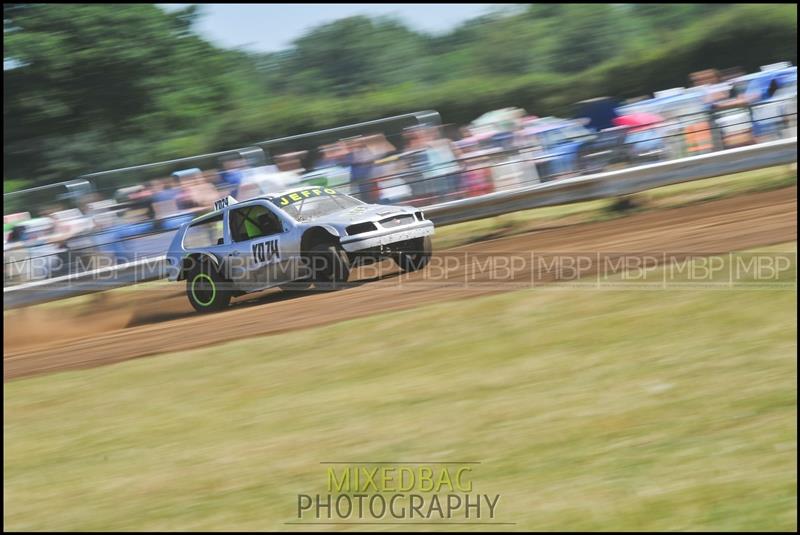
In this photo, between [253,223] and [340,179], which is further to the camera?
[340,179]

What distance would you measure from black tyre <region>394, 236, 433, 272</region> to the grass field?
5.25 ft

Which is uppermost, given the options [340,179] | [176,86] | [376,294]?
[176,86]

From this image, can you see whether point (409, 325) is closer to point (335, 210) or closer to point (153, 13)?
point (335, 210)

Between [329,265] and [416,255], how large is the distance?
1002 millimetres

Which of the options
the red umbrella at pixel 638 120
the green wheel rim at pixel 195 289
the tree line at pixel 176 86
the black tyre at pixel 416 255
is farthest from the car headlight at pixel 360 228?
the tree line at pixel 176 86

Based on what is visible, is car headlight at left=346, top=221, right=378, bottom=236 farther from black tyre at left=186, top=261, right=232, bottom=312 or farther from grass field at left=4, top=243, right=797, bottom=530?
black tyre at left=186, top=261, right=232, bottom=312

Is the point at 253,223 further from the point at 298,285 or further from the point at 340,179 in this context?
the point at 340,179

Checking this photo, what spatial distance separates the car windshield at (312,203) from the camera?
34.0 ft

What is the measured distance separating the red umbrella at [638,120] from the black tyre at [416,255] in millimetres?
3699

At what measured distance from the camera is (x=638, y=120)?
13.4m

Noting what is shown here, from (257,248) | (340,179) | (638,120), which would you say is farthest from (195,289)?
(638,120)

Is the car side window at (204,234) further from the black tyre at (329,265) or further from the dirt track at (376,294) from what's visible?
the black tyre at (329,265)

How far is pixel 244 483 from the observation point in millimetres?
5410

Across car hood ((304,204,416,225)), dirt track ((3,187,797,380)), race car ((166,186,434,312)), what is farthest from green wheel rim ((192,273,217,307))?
car hood ((304,204,416,225))
